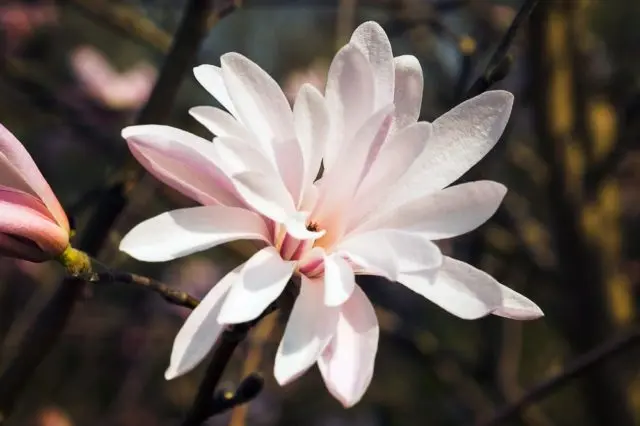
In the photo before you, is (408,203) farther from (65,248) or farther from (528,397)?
(528,397)

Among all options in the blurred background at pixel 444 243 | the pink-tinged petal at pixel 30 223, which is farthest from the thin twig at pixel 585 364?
the pink-tinged petal at pixel 30 223

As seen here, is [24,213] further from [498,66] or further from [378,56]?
[498,66]

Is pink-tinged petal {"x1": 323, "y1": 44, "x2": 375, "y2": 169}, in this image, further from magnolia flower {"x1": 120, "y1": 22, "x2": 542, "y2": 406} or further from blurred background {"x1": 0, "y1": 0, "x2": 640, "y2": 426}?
blurred background {"x1": 0, "y1": 0, "x2": 640, "y2": 426}

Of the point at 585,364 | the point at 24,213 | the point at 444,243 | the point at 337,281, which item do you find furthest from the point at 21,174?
the point at 444,243

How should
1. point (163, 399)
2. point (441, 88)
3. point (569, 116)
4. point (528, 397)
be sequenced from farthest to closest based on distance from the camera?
1. point (163, 399)
2. point (441, 88)
3. point (569, 116)
4. point (528, 397)

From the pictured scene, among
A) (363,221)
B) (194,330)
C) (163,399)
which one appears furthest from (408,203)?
(163,399)
